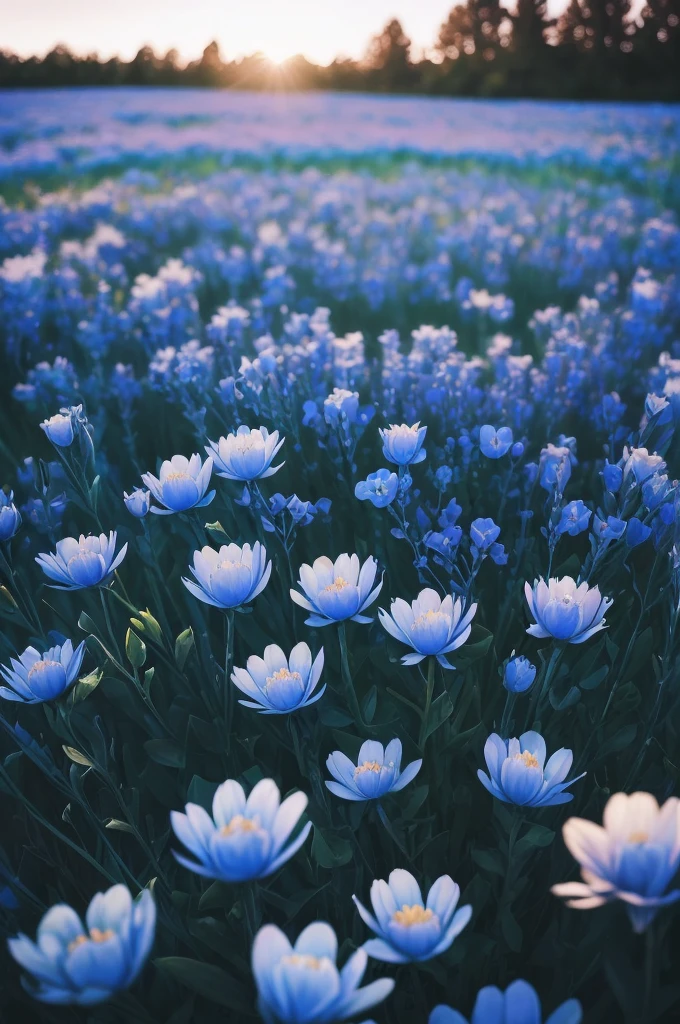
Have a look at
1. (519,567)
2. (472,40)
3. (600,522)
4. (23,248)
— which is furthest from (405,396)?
(472,40)

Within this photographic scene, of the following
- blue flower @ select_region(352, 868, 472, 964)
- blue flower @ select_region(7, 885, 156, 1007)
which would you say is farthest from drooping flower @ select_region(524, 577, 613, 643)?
blue flower @ select_region(7, 885, 156, 1007)

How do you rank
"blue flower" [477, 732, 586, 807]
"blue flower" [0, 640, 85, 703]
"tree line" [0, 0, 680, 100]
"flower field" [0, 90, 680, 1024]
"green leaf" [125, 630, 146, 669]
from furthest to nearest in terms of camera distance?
"tree line" [0, 0, 680, 100], "green leaf" [125, 630, 146, 669], "blue flower" [0, 640, 85, 703], "blue flower" [477, 732, 586, 807], "flower field" [0, 90, 680, 1024]

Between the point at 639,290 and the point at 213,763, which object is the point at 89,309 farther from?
the point at 213,763

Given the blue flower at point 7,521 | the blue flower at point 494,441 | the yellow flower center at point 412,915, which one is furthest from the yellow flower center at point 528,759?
the blue flower at point 7,521

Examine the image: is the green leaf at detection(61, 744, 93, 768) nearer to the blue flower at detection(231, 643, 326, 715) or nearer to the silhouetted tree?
the blue flower at detection(231, 643, 326, 715)

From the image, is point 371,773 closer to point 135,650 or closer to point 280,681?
point 280,681

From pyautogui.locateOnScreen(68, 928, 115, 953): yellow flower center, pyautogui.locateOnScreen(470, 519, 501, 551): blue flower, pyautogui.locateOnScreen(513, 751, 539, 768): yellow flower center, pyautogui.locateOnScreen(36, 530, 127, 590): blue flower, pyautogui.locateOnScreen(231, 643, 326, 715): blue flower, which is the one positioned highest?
pyautogui.locateOnScreen(36, 530, 127, 590): blue flower

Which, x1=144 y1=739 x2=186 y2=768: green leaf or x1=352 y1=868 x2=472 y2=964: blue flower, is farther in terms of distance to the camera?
x1=144 y1=739 x2=186 y2=768: green leaf
